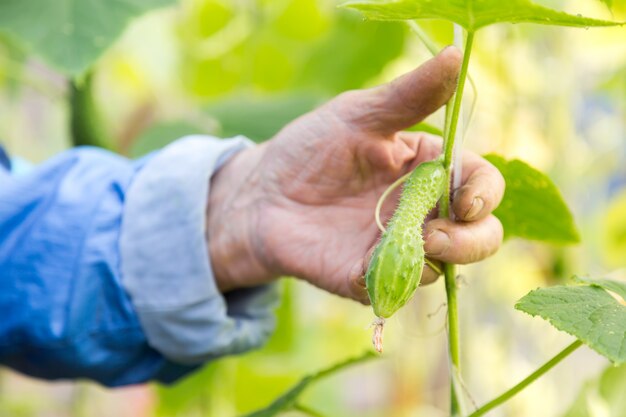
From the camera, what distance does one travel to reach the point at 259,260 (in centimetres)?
82

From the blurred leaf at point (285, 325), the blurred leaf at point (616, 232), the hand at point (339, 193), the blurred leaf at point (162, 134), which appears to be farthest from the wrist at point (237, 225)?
the blurred leaf at point (616, 232)

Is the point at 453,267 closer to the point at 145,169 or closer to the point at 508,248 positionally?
the point at 145,169

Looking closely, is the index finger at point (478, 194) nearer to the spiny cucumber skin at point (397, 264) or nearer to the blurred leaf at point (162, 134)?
the spiny cucumber skin at point (397, 264)

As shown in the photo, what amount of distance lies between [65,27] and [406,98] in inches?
16.2

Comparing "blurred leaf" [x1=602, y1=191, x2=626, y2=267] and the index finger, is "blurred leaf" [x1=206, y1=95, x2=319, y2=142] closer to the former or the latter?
"blurred leaf" [x1=602, y1=191, x2=626, y2=267]

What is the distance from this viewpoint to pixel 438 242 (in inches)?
22.4

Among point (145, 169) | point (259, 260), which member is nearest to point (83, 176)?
point (145, 169)

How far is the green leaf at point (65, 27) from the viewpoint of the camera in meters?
0.89

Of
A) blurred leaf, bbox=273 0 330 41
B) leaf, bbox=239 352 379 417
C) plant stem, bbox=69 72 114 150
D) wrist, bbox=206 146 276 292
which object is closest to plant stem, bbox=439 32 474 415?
leaf, bbox=239 352 379 417

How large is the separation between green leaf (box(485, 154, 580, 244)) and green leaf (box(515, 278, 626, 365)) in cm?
10

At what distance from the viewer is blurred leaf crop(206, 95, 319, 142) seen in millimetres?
1172

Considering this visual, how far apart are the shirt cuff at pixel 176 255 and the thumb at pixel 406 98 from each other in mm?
206

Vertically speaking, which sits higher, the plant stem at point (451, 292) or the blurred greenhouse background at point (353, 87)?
the plant stem at point (451, 292)

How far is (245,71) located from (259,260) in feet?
2.32
